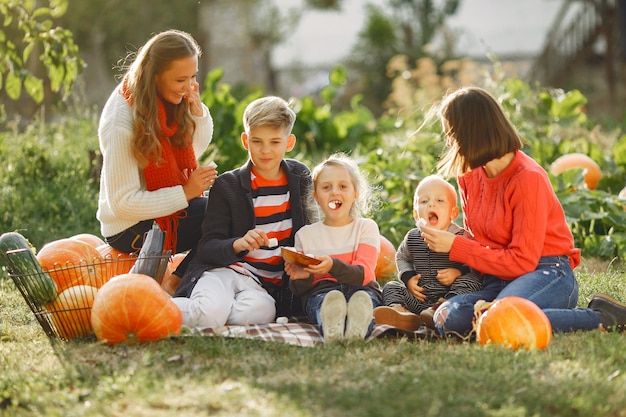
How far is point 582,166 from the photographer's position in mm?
7434

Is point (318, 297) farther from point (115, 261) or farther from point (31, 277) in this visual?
point (31, 277)

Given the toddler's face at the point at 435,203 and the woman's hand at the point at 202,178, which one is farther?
the woman's hand at the point at 202,178

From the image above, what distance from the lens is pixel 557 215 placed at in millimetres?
4320

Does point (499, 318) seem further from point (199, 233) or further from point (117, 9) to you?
point (117, 9)

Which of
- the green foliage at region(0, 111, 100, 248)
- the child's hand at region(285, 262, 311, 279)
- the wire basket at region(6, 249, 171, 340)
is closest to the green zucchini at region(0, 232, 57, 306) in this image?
the wire basket at region(6, 249, 171, 340)

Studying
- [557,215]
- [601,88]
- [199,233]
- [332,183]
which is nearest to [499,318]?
[557,215]

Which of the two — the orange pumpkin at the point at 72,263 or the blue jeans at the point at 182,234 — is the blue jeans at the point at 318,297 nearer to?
the blue jeans at the point at 182,234

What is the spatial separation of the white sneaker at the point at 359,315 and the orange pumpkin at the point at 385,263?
1.49 meters

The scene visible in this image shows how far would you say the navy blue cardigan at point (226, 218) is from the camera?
4.53 meters

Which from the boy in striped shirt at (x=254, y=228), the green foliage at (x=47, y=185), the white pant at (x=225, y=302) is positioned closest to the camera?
the white pant at (x=225, y=302)

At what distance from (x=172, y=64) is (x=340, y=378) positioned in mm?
2070

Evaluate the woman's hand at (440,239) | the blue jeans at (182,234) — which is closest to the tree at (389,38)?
the blue jeans at (182,234)

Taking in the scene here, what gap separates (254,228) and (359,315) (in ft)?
2.87

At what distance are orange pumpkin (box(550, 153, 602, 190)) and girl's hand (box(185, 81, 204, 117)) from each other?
3.74 metres
